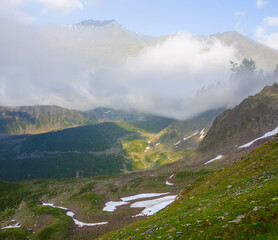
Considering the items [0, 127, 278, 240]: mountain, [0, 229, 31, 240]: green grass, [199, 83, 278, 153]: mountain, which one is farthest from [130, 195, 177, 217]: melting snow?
[199, 83, 278, 153]: mountain

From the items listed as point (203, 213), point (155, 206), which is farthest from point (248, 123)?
point (203, 213)

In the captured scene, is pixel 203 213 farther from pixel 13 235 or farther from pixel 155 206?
pixel 13 235

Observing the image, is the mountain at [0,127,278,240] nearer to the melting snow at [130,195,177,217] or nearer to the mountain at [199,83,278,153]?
the melting snow at [130,195,177,217]

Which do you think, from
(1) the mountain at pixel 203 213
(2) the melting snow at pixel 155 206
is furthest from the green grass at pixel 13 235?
(2) the melting snow at pixel 155 206

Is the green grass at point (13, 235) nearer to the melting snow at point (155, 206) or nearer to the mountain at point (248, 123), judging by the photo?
the melting snow at point (155, 206)

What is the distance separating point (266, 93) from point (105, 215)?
16282cm

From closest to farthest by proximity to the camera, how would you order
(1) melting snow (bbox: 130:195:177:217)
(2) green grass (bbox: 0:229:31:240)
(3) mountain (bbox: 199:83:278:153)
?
(2) green grass (bbox: 0:229:31:240)
(1) melting snow (bbox: 130:195:177:217)
(3) mountain (bbox: 199:83:278:153)

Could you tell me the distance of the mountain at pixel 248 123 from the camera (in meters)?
134

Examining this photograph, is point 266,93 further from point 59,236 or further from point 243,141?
point 59,236

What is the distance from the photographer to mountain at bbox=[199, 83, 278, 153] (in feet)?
441

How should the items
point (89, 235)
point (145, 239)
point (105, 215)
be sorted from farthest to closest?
point (105, 215) < point (89, 235) < point (145, 239)

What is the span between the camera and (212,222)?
15.5 meters

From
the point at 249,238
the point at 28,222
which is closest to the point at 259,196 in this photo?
the point at 249,238

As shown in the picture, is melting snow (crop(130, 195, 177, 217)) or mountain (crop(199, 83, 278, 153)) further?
mountain (crop(199, 83, 278, 153))
